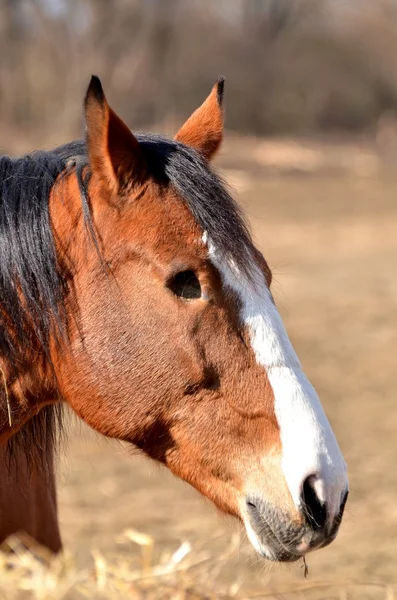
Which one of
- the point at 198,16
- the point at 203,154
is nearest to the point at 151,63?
the point at 198,16

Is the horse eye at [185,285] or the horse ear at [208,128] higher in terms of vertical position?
the horse ear at [208,128]

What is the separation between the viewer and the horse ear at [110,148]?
2289 mm

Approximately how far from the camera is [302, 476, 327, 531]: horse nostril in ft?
7.09

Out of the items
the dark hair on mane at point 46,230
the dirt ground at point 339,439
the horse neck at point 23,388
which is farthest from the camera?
the dirt ground at point 339,439

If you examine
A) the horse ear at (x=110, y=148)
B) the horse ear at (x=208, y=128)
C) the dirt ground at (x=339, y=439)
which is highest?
the horse ear at (x=208, y=128)

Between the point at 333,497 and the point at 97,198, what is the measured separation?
1.02 metres

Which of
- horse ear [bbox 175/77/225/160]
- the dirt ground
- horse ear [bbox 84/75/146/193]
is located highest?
horse ear [bbox 175/77/225/160]

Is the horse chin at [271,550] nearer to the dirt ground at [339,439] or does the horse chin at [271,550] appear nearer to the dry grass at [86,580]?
the dirt ground at [339,439]

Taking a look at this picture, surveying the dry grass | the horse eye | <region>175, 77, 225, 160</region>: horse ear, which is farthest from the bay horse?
the dry grass

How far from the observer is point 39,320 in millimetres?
2445

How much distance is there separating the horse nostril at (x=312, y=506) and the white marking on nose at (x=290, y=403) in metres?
0.01

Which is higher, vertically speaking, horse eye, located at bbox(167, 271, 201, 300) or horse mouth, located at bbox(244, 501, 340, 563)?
horse eye, located at bbox(167, 271, 201, 300)

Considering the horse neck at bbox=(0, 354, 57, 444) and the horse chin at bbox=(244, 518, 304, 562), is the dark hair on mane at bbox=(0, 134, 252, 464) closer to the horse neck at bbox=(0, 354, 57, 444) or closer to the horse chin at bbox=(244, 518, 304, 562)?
the horse neck at bbox=(0, 354, 57, 444)

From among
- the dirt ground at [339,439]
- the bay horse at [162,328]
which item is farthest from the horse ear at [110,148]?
the dirt ground at [339,439]
